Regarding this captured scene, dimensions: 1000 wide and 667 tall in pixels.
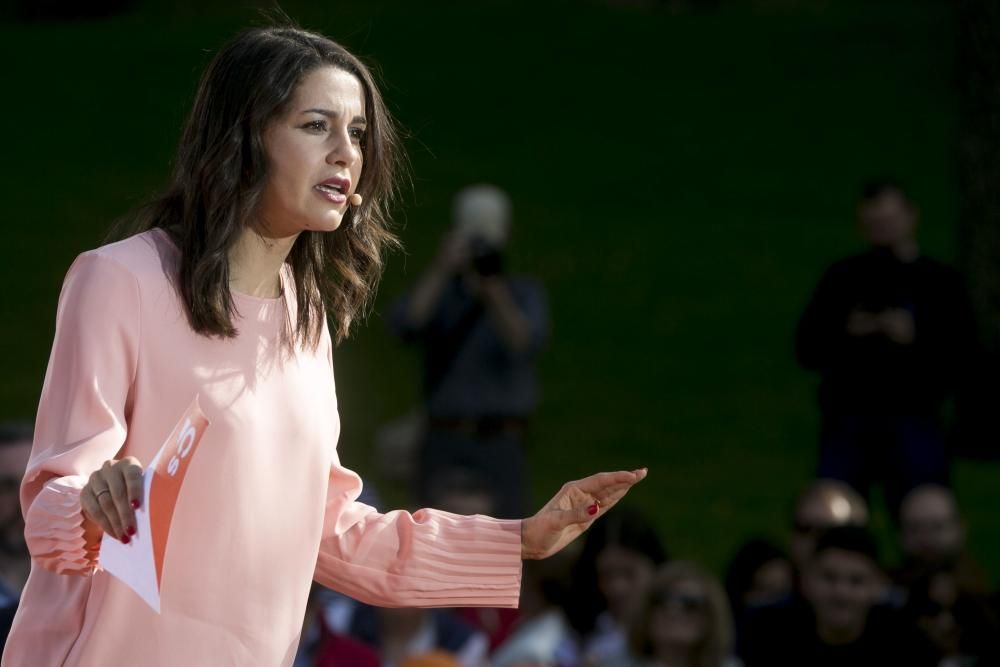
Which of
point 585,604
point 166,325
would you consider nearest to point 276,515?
point 166,325

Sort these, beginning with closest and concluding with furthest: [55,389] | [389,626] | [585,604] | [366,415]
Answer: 1. [55,389]
2. [389,626]
3. [585,604]
4. [366,415]

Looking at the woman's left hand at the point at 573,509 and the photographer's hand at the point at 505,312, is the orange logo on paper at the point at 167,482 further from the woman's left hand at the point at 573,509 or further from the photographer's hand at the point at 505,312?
the photographer's hand at the point at 505,312

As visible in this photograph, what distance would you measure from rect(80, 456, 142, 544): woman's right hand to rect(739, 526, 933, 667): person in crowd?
3989 millimetres

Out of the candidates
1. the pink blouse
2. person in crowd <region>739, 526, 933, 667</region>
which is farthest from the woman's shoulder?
person in crowd <region>739, 526, 933, 667</region>

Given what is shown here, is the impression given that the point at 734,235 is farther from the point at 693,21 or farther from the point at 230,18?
the point at 230,18

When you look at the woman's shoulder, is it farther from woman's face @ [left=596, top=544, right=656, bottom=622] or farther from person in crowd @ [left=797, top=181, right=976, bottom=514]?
person in crowd @ [left=797, top=181, right=976, bottom=514]

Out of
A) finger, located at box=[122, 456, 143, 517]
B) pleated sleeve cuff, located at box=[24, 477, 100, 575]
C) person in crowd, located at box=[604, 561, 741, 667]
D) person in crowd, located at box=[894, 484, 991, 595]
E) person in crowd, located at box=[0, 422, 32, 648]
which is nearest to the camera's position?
finger, located at box=[122, 456, 143, 517]

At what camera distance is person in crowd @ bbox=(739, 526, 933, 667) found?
6.14 m

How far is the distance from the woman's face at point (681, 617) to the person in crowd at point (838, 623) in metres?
0.18

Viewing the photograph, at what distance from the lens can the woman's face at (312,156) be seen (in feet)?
9.65

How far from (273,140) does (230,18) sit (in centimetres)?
1891

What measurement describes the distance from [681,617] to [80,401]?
4072 millimetres

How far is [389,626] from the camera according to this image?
709cm

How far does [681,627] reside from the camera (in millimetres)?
6555
